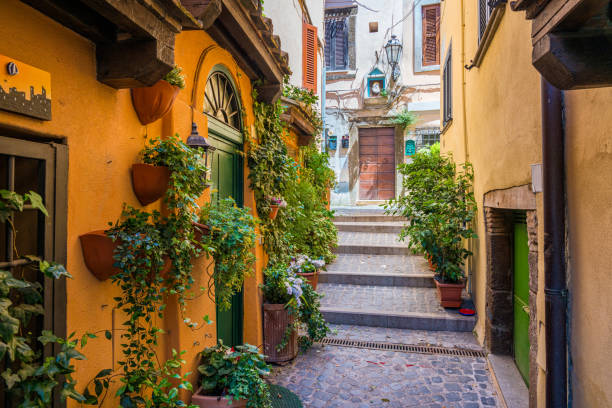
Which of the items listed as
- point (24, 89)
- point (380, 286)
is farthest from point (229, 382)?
point (380, 286)

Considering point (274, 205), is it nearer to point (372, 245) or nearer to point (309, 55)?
point (372, 245)

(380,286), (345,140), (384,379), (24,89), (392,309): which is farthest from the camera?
(345,140)

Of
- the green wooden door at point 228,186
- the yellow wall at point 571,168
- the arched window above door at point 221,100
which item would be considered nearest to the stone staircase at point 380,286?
the yellow wall at point 571,168

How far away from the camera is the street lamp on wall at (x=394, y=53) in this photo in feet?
41.4

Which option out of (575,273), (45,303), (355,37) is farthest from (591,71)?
(355,37)

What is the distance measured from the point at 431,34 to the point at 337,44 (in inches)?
126

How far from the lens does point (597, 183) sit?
6.07 ft

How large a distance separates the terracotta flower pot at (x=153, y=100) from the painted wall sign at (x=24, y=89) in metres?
0.60

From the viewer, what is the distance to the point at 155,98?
223 centimetres

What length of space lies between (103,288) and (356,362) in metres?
3.25

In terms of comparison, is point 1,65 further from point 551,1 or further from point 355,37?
point 355,37

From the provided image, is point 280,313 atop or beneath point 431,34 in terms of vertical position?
beneath

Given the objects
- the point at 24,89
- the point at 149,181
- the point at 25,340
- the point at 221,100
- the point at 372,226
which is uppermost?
the point at 221,100

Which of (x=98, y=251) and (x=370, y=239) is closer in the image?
(x=98, y=251)
